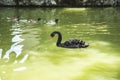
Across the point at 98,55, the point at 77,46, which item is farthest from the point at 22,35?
the point at 98,55

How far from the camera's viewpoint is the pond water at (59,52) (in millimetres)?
12938

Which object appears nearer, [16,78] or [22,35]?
[16,78]

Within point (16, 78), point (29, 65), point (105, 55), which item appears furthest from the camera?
point (105, 55)

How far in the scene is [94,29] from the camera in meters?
22.0

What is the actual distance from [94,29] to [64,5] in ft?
47.4

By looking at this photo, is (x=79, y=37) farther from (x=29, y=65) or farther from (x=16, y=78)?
(x=16, y=78)

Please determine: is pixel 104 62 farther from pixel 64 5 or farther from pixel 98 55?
pixel 64 5

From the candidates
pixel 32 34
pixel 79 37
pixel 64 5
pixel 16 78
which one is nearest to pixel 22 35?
pixel 32 34

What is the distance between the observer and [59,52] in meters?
16.2

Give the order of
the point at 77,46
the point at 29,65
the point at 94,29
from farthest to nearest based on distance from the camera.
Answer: the point at 94,29 → the point at 77,46 → the point at 29,65

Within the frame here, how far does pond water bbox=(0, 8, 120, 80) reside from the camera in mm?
12938

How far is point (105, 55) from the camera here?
609 inches

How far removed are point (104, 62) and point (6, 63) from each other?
3856 mm

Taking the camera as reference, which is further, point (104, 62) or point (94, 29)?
point (94, 29)
